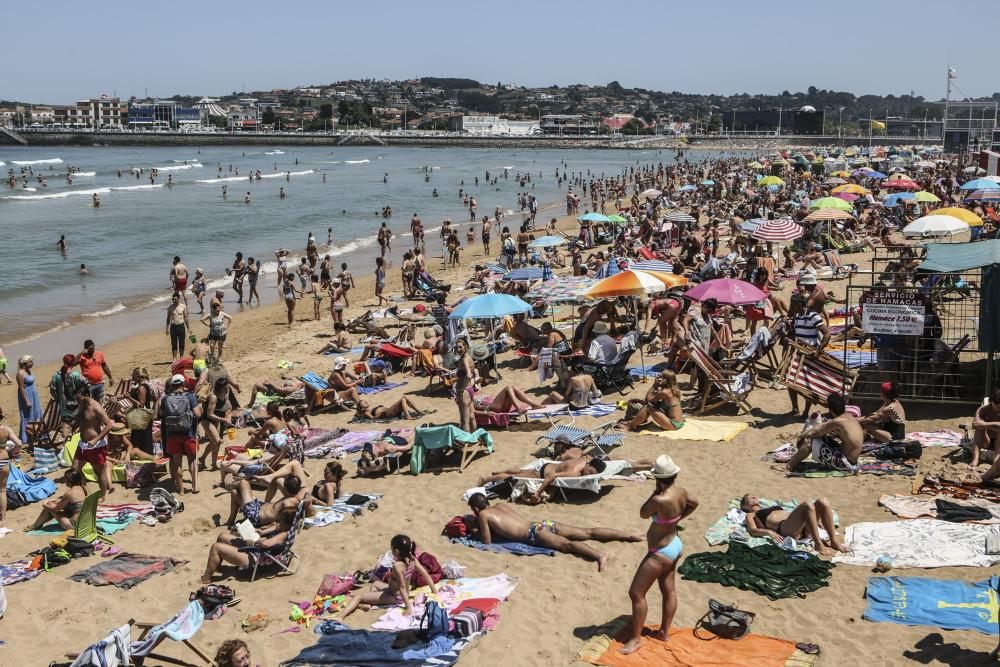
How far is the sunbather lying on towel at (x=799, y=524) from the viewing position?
6.74m

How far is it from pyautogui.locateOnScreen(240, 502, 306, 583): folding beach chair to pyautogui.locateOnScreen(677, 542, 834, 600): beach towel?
118 inches

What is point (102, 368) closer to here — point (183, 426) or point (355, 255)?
point (183, 426)

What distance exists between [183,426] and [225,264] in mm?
20609

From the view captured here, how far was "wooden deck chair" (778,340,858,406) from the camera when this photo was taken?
9766mm

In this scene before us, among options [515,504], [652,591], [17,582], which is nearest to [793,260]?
[515,504]

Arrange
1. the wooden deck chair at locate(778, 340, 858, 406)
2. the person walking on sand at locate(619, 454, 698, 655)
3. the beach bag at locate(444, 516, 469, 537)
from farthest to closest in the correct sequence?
the wooden deck chair at locate(778, 340, 858, 406) < the beach bag at locate(444, 516, 469, 537) < the person walking on sand at locate(619, 454, 698, 655)

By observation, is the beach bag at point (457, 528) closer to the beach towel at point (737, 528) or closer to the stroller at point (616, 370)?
the beach towel at point (737, 528)

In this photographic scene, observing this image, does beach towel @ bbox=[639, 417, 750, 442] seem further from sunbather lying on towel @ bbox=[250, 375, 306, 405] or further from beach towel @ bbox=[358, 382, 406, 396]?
sunbather lying on towel @ bbox=[250, 375, 306, 405]

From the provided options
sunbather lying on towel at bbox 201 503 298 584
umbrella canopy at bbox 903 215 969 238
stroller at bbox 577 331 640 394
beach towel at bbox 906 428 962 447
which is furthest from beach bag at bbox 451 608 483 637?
umbrella canopy at bbox 903 215 969 238

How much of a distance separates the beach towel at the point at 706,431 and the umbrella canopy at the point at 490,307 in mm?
2924

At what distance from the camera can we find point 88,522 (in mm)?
7988

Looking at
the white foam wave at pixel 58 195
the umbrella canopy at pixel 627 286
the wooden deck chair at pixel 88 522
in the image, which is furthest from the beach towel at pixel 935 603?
the white foam wave at pixel 58 195

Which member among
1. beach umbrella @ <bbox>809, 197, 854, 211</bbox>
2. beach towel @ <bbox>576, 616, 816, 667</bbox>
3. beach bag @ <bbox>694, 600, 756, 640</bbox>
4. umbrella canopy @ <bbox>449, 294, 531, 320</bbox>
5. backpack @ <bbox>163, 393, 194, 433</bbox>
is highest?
beach umbrella @ <bbox>809, 197, 854, 211</bbox>

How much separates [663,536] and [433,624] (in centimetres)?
163
